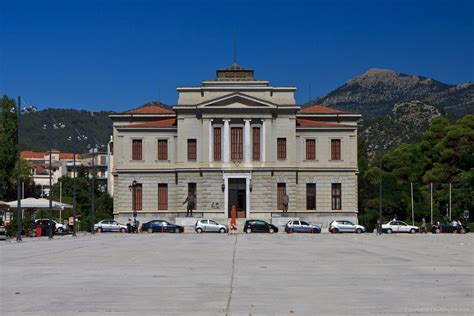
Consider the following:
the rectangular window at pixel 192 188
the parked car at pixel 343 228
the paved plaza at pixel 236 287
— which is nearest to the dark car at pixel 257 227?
the parked car at pixel 343 228

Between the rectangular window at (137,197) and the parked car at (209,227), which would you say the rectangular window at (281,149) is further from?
the rectangular window at (137,197)

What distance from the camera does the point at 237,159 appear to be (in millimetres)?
87625

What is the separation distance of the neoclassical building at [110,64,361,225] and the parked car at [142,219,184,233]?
8.07 metres

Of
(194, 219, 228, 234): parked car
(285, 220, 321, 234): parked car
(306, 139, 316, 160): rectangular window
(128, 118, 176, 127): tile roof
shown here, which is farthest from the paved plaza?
(128, 118, 176, 127): tile roof

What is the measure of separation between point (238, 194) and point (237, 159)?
3.54 m

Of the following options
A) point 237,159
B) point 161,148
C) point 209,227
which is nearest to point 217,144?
point 237,159

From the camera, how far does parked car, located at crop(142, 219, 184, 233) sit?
3105 inches

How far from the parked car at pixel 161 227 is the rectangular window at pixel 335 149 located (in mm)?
18649

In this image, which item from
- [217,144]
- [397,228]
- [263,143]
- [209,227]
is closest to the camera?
[397,228]

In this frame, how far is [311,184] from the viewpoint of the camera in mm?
88938

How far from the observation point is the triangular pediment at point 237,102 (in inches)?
3396

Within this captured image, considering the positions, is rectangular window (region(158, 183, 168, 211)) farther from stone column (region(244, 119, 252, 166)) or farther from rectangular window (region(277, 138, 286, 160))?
rectangular window (region(277, 138, 286, 160))

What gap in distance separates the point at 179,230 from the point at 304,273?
57891 mm

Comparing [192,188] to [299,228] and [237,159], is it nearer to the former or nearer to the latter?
[237,159]
